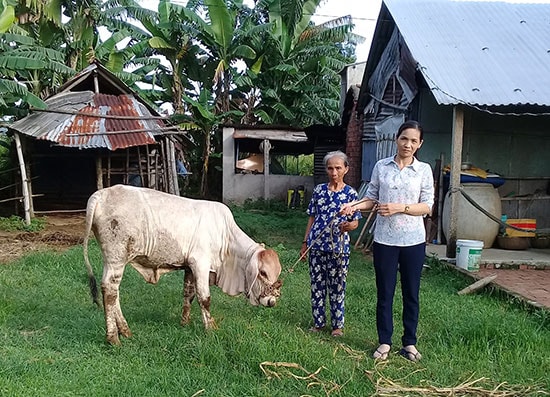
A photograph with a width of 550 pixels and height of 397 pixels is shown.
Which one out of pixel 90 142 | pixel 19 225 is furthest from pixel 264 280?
pixel 19 225

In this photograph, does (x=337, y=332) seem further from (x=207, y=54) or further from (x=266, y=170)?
(x=207, y=54)

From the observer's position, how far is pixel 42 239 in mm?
10273

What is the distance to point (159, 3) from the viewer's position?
15.9m

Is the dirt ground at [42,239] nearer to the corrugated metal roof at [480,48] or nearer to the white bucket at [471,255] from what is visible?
the white bucket at [471,255]

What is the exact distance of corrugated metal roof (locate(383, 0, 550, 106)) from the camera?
277 inches

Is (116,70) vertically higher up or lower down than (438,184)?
higher up

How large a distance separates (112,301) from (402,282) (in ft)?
7.94

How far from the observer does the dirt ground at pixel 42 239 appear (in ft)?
29.4

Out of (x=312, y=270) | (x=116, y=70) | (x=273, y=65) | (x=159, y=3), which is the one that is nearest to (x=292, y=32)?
(x=273, y=65)

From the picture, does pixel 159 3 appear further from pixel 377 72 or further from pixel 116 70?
pixel 377 72

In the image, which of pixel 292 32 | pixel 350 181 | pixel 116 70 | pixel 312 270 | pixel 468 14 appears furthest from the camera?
pixel 292 32

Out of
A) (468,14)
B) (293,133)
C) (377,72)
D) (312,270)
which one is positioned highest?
(468,14)

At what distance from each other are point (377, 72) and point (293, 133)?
230 inches

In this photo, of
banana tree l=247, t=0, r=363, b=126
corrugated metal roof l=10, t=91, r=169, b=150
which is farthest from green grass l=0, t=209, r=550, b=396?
banana tree l=247, t=0, r=363, b=126
